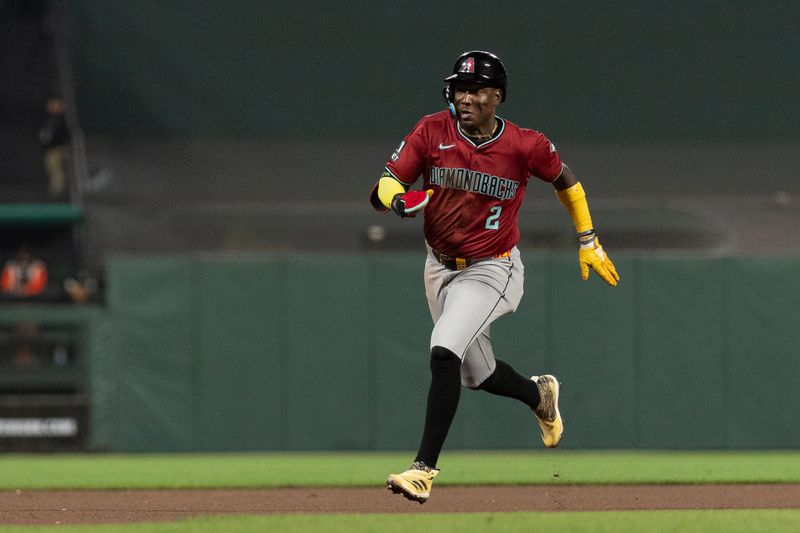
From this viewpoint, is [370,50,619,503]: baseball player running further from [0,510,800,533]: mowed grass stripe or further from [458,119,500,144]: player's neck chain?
[0,510,800,533]: mowed grass stripe

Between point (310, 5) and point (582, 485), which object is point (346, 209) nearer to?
point (310, 5)

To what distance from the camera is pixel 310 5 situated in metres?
17.1

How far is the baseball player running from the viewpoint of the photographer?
5.77 meters

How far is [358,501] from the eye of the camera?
7.23m

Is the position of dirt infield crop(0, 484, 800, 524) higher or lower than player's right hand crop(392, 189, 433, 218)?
lower

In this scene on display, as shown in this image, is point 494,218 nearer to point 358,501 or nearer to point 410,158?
point 410,158

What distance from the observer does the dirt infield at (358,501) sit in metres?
6.63

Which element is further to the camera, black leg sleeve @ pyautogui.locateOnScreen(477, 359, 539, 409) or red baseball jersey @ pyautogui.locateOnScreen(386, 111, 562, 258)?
black leg sleeve @ pyautogui.locateOnScreen(477, 359, 539, 409)

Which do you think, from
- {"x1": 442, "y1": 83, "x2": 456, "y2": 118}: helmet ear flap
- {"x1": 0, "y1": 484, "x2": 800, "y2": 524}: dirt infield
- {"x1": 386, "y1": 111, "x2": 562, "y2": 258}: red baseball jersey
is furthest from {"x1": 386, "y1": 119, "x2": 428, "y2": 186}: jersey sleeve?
{"x1": 0, "y1": 484, "x2": 800, "y2": 524}: dirt infield

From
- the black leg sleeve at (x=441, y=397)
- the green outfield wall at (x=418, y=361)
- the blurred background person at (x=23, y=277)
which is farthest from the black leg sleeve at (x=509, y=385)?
the blurred background person at (x=23, y=277)

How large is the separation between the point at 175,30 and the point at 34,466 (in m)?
8.14

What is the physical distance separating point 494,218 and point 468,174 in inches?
11.5

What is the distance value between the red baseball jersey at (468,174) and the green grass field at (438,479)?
133 centimetres

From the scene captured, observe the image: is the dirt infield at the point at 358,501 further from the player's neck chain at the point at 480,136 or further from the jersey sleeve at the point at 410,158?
the player's neck chain at the point at 480,136
